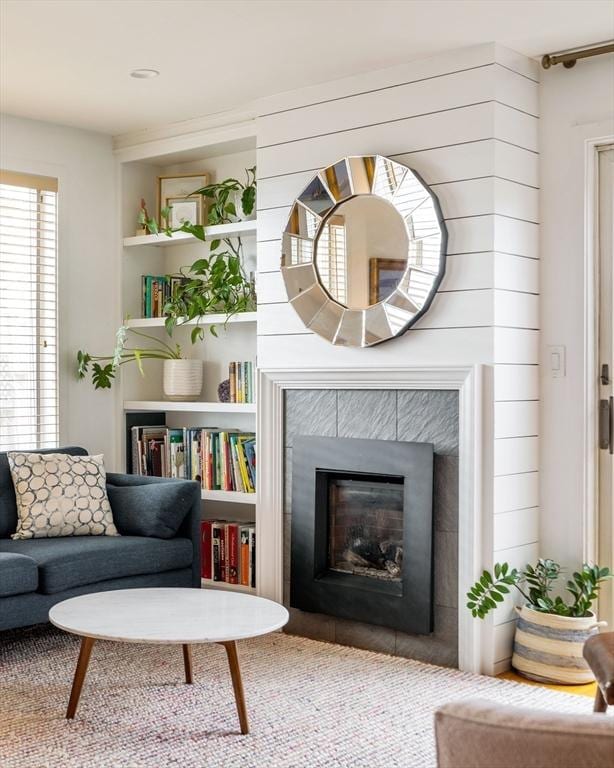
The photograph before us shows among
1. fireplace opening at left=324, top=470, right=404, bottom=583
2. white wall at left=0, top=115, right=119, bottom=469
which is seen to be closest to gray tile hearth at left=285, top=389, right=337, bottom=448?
fireplace opening at left=324, top=470, right=404, bottom=583

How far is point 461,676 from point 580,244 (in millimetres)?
1765

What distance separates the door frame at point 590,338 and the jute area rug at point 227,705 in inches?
28.2

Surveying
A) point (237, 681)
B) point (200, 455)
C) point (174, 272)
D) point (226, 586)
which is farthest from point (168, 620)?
point (174, 272)

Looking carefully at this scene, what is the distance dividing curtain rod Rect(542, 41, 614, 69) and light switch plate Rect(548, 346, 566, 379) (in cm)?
112

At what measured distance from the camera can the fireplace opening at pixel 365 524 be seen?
4.07 metres

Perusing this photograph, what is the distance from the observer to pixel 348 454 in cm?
414

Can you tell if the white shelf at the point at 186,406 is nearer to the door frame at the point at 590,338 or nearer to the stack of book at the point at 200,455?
the stack of book at the point at 200,455

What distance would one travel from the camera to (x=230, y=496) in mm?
4785

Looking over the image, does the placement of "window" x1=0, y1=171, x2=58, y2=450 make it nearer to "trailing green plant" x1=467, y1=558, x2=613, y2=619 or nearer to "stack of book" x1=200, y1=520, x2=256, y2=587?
"stack of book" x1=200, y1=520, x2=256, y2=587

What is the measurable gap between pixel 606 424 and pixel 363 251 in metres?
1.22

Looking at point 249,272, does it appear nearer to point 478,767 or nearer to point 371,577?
point 371,577

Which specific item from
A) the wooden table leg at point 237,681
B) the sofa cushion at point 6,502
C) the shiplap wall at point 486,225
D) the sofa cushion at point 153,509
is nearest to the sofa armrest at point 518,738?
the wooden table leg at point 237,681

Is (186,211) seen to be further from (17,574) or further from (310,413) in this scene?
(17,574)

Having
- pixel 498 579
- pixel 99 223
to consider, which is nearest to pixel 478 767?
pixel 498 579
